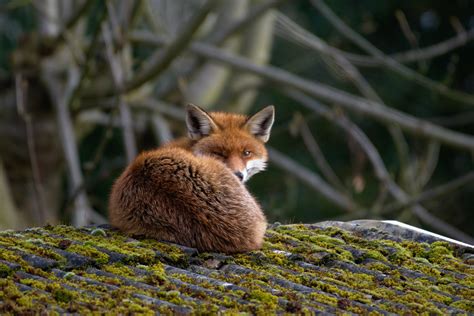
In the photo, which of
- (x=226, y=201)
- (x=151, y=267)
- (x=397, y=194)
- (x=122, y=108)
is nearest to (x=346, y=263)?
(x=226, y=201)

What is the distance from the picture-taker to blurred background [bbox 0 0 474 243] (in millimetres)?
10859

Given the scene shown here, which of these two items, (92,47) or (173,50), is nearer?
(92,47)

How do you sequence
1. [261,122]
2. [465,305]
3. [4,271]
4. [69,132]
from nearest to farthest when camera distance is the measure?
[4,271] < [465,305] < [261,122] < [69,132]

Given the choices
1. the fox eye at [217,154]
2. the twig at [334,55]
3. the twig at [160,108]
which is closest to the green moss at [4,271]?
the fox eye at [217,154]

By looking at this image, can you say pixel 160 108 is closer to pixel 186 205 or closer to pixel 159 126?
pixel 159 126

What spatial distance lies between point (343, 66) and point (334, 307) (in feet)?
25.3

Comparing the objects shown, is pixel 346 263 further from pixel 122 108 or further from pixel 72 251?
pixel 122 108

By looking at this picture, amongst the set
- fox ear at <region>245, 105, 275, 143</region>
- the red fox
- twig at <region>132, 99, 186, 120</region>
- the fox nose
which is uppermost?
twig at <region>132, 99, 186, 120</region>

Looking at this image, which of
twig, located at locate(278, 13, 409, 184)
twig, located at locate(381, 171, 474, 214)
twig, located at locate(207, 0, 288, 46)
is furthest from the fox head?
twig, located at locate(278, 13, 409, 184)

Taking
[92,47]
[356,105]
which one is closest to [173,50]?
[92,47]

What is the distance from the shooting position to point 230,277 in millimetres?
4766

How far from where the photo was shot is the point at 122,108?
32.7 feet

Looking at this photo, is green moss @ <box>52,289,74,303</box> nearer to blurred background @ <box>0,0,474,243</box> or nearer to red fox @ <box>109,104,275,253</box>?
red fox @ <box>109,104,275,253</box>

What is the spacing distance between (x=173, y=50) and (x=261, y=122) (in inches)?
110
